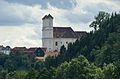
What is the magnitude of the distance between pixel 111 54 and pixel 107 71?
33129 millimetres

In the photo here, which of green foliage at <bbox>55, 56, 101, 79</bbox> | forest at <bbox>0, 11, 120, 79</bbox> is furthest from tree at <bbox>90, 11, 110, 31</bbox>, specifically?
green foliage at <bbox>55, 56, 101, 79</bbox>

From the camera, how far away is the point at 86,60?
9519cm

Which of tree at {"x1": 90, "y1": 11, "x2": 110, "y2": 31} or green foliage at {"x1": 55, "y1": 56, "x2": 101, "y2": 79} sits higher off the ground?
tree at {"x1": 90, "y1": 11, "x2": 110, "y2": 31}

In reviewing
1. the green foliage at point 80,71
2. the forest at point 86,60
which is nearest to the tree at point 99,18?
the forest at point 86,60

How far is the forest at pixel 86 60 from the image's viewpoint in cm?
8888

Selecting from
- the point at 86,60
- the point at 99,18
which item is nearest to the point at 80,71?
the point at 86,60

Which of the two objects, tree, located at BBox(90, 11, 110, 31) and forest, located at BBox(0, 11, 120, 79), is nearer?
forest, located at BBox(0, 11, 120, 79)

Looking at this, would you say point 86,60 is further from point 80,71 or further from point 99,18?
point 99,18

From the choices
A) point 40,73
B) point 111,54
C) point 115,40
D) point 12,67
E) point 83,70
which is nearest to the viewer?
point 83,70

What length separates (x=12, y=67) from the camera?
174625 mm

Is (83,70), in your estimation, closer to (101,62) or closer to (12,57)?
(101,62)

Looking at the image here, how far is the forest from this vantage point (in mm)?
88875

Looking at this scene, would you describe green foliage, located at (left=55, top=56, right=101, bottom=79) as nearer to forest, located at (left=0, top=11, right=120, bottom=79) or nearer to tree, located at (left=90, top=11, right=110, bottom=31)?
forest, located at (left=0, top=11, right=120, bottom=79)

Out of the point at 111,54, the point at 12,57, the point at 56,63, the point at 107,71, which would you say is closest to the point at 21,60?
the point at 12,57
